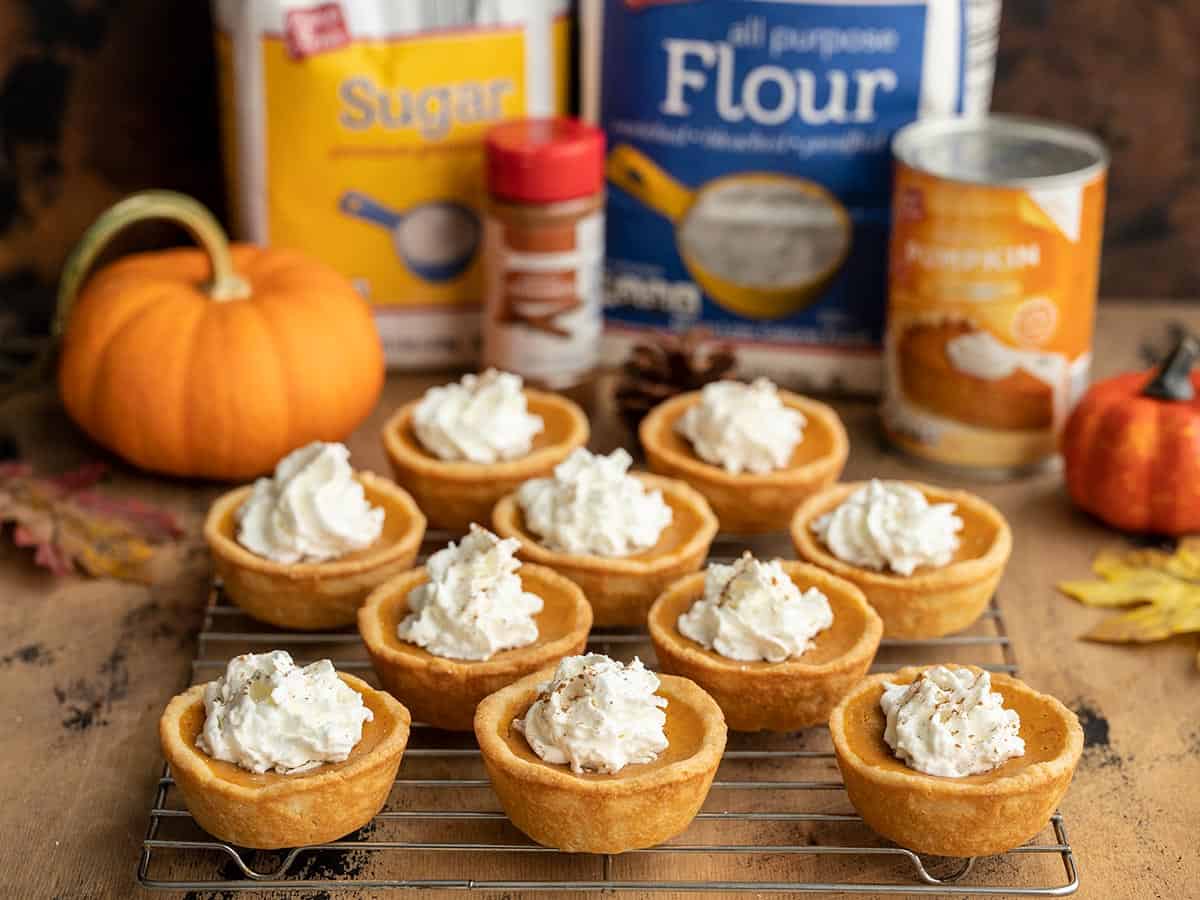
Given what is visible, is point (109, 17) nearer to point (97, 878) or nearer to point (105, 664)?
point (105, 664)

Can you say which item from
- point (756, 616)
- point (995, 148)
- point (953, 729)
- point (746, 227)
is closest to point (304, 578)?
point (756, 616)

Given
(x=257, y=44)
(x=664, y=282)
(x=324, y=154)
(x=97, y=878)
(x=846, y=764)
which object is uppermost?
(x=257, y=44)

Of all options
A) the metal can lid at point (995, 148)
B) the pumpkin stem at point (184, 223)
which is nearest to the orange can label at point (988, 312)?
the metal can lid at point (995, 148)

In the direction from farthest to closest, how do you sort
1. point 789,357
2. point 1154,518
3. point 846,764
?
1. point 789,357
2. point 1154,518
3. point 846,764

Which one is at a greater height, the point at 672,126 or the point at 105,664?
the point at 672,126

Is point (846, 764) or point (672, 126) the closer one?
point (846, 764)

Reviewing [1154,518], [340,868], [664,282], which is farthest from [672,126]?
[340,868]
